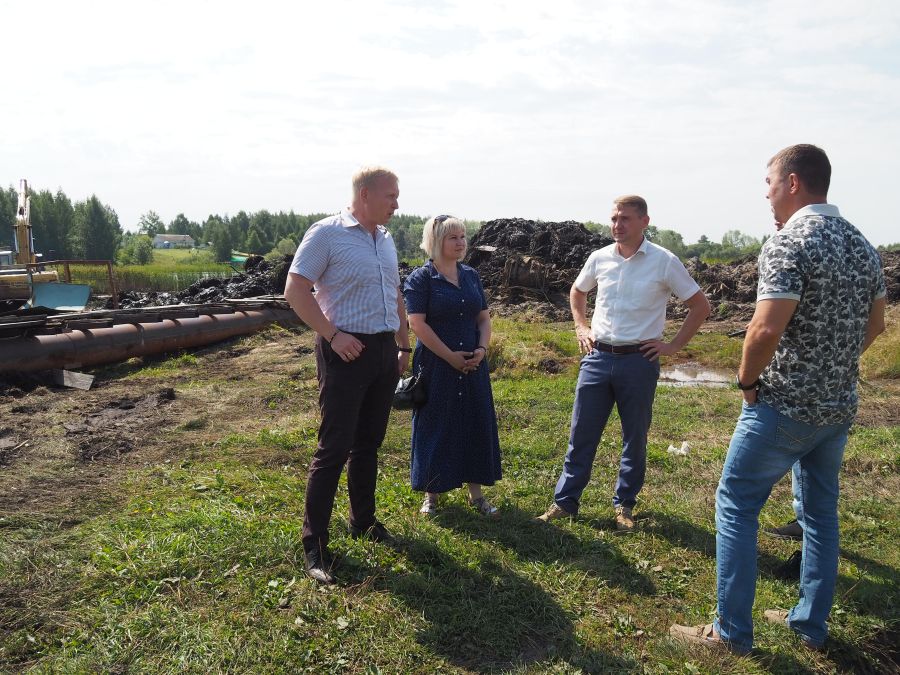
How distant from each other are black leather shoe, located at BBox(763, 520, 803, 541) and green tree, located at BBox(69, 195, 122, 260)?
86.5m

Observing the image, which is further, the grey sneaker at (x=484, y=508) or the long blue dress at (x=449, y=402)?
the grey sneaker at (x=484, y=508)

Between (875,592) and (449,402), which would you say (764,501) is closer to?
(875,592)

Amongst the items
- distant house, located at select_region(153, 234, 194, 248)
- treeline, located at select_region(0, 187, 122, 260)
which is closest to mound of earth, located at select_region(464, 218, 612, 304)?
treeline, located at select_region(0, 187, 122, 260)

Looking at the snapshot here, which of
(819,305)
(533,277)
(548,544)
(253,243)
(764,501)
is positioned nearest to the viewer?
(819,305)

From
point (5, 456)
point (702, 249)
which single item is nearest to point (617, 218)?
point (5, 456)

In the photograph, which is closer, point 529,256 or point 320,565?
point 320,565

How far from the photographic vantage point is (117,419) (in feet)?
23.2

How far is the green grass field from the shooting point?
2896 millimetres

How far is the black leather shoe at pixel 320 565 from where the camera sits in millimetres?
3398

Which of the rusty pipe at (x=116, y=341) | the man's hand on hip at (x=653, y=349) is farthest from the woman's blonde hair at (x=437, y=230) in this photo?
the rusty pipe at (x=116, y=341)

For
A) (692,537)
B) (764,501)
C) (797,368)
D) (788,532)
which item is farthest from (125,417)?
(797,368)

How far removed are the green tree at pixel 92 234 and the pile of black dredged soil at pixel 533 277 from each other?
64.8 m

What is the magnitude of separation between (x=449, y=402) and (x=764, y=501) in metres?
2.03

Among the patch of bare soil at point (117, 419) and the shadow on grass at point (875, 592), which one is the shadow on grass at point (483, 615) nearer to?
the shadow on grass at point (875, 592)
